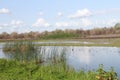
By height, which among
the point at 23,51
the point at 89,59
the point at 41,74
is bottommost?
the point at 89,59

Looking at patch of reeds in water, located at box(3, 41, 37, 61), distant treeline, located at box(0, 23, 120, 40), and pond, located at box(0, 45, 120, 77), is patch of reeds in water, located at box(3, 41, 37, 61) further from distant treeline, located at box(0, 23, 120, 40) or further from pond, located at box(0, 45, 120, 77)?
distant treeline, located at box(0, 23, 120, 40)

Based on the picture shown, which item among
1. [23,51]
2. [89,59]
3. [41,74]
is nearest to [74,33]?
[89,59]

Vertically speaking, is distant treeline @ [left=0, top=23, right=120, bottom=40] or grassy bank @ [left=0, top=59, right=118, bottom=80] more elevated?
distant treeline @ [left=0, top=23, right=120, bottom=40]

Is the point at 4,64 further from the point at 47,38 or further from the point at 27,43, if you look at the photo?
the point at 47,38

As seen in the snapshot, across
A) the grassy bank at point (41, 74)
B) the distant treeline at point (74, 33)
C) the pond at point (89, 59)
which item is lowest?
the pond at point (89, 59)

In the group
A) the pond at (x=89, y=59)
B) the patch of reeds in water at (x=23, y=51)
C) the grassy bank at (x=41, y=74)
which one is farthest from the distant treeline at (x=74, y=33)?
the grassy bank at (x=41, y=74)

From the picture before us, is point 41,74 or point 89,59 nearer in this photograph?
point 41,74

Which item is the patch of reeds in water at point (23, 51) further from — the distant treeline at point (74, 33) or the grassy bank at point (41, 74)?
the distant treeline at point (74, 33)

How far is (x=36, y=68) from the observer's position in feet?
46.6

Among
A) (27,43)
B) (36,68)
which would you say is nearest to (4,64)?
(36,68)

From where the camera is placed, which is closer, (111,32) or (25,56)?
(25,56)

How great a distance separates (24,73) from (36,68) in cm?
109

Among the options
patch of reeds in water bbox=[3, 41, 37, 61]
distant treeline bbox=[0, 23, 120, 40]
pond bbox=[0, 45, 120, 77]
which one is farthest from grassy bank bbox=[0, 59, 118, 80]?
distant treeline bbox=[0, 23, 120, 40]

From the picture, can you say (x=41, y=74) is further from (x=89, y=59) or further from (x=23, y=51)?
(x=89, y=59)
